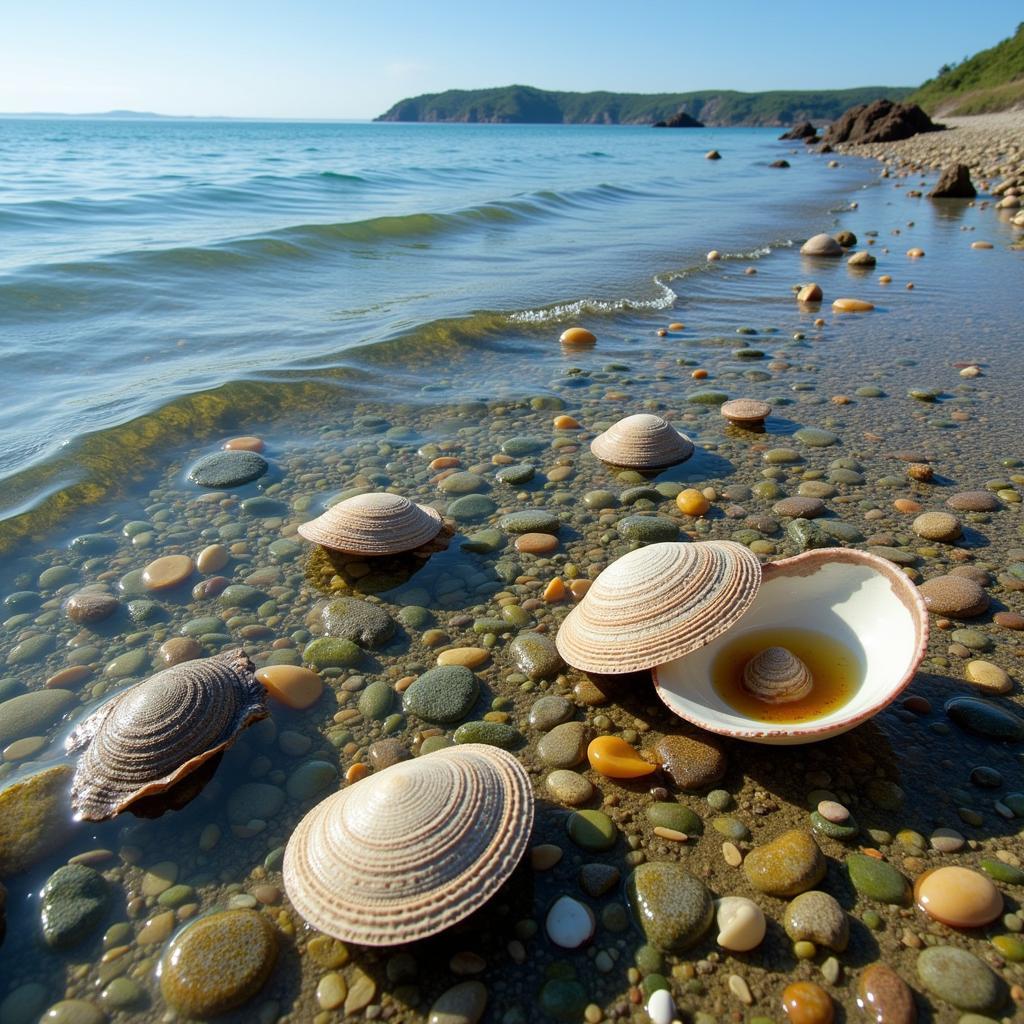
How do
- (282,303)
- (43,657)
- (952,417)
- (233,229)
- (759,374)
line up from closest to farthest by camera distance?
(43,657) < (952,417) < (759,374) < (282,303) < (233,229)

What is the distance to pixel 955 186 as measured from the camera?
1981cm

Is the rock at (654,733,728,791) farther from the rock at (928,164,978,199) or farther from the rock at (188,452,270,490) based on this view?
the rock at (928,164,978,199)

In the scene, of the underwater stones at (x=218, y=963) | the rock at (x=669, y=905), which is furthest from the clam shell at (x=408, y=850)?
the rock at (x=669, y=905)

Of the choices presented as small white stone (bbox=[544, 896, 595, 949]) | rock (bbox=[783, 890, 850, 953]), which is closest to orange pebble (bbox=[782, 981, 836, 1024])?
rock (bbox=[783, 890, 850, 953])

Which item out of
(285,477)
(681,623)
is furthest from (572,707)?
(285,477)

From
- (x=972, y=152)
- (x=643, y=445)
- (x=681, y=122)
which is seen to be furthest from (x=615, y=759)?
(x=681, y=122)

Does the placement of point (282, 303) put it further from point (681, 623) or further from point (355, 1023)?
point (355, 1023)

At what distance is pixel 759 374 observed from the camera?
659cm

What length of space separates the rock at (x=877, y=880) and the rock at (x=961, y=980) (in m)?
0.17

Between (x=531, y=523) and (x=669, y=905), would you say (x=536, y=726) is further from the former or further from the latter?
(x=531, y=523)

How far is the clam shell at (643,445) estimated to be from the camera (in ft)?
15.6

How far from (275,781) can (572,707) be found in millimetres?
1165

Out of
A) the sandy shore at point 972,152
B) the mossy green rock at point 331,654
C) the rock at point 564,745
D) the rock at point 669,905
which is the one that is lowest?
the mossy green rock at point 331,654

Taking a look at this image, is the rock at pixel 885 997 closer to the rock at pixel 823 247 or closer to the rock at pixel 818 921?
the rock at pixel 818 921
